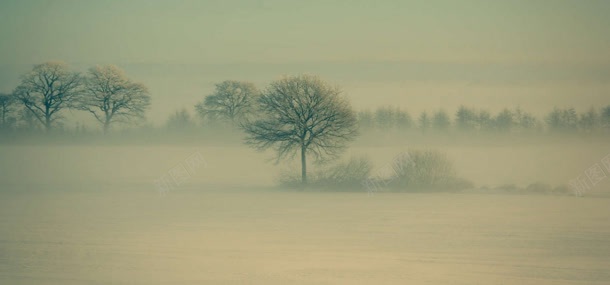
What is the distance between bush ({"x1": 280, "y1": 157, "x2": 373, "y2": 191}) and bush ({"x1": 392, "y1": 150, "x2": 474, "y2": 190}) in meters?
1.89

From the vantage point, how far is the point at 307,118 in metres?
36.8

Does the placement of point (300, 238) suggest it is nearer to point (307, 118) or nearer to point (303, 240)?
point (303, 240)

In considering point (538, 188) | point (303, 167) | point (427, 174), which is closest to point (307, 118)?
point (303, 167)

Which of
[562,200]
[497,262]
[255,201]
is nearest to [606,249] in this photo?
[497,262]

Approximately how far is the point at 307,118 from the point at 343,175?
399cm

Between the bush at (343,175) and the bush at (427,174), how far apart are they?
1.89 meters

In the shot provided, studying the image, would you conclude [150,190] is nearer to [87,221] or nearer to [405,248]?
[87,221]

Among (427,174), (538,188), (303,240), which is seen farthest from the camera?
(427,174)

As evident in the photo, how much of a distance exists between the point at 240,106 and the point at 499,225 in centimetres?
2197

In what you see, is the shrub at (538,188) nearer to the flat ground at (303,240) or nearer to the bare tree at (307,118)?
the flat ground at (303,240)

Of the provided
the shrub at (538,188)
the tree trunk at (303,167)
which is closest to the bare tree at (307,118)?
the tree trunk at (303,167)

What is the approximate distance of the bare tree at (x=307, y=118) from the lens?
36656mm

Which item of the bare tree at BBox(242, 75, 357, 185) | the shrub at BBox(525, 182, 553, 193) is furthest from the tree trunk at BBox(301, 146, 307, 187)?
the shrub at BBox(525, 182, 553, 193)

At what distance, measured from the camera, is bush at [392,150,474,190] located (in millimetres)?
36844
